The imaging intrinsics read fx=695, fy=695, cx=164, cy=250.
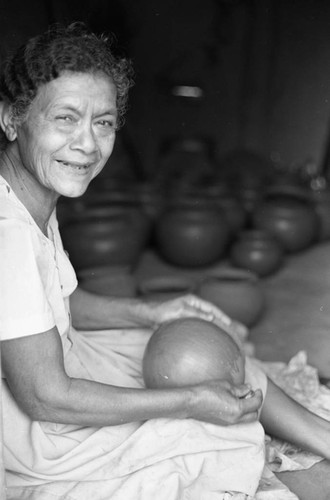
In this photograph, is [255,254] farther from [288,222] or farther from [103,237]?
[103,237]

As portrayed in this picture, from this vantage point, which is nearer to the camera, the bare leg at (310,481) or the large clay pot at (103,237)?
the bare leg at (310,481)

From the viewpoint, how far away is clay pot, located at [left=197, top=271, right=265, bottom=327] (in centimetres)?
396

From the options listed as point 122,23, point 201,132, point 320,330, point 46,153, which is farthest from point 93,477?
point 201,132

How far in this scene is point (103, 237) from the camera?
4453 millimetres

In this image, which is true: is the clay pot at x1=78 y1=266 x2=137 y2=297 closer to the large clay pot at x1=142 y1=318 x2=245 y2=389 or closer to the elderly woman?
the large clay pot at x1=142 y1=318 x2=245 y2=389

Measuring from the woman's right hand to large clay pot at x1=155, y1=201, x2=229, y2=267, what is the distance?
2697 mm

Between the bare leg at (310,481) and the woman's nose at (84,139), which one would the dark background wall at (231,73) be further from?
the bare leg at (310,481)

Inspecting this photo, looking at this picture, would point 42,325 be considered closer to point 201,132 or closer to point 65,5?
point 65,5

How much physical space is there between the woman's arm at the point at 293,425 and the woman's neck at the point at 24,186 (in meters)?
1.11

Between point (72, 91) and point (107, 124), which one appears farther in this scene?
point (107, 124)

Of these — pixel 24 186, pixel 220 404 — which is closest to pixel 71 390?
pixel 220 404

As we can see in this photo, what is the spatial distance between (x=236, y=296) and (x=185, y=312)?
3.91ft

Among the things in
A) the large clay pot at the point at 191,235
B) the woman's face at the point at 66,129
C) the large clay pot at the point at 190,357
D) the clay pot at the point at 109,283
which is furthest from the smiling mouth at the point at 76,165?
the large clay pot at the point at 191,235

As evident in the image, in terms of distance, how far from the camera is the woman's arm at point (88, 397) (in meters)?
1.99
